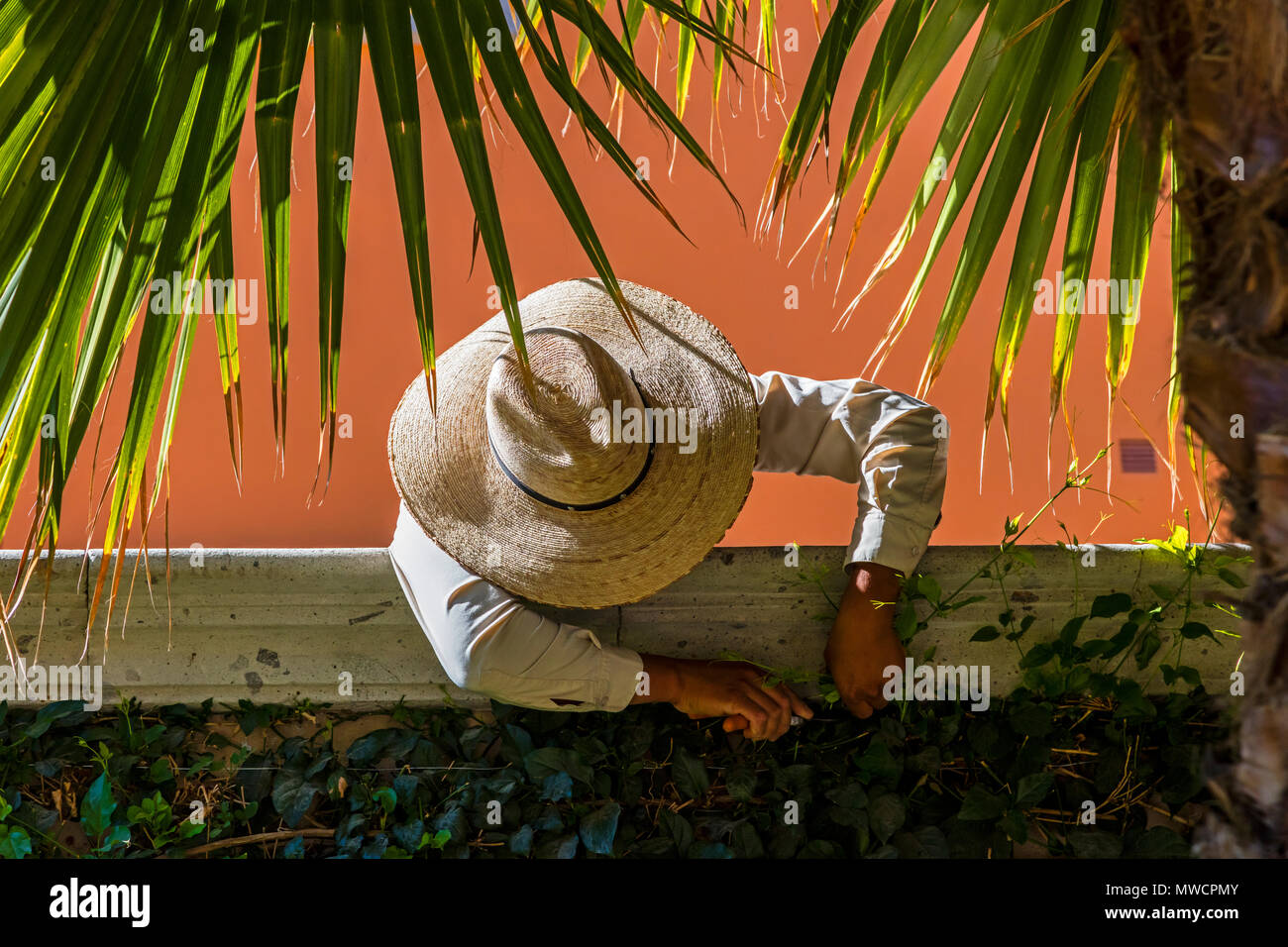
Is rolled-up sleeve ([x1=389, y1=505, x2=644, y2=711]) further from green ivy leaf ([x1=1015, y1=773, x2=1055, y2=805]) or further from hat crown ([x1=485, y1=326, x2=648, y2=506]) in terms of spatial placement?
green ivy leaf ([x1=1015, y1=773, x2=1055, y2=805])

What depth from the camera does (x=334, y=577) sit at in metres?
1.56

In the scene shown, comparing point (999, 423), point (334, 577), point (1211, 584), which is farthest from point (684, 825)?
point (999, 423)

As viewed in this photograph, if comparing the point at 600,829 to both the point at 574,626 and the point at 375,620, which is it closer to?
the point at 574,626

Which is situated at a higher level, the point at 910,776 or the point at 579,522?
the point at 579,522

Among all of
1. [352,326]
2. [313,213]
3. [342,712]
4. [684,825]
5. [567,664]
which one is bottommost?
[684,825]

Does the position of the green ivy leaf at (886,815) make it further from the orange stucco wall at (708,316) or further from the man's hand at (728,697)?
the orange stucco wall at (708,316)

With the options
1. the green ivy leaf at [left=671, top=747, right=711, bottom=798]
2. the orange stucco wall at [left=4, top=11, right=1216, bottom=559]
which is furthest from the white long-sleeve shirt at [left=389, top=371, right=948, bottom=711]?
the orange stucco wall at [left=4, top=11, right=1216, bottom=559]

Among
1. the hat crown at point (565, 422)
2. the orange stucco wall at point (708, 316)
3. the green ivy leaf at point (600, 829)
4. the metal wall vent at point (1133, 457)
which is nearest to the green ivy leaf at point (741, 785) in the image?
the green ivy leaf at point (600, 829)

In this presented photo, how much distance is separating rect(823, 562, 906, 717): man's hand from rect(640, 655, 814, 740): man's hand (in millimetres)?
78

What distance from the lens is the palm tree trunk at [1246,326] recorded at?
1.68 feet

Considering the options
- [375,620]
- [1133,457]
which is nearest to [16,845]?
[375,620]

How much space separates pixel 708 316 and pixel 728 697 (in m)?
1.59

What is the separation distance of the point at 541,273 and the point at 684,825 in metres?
1.74
